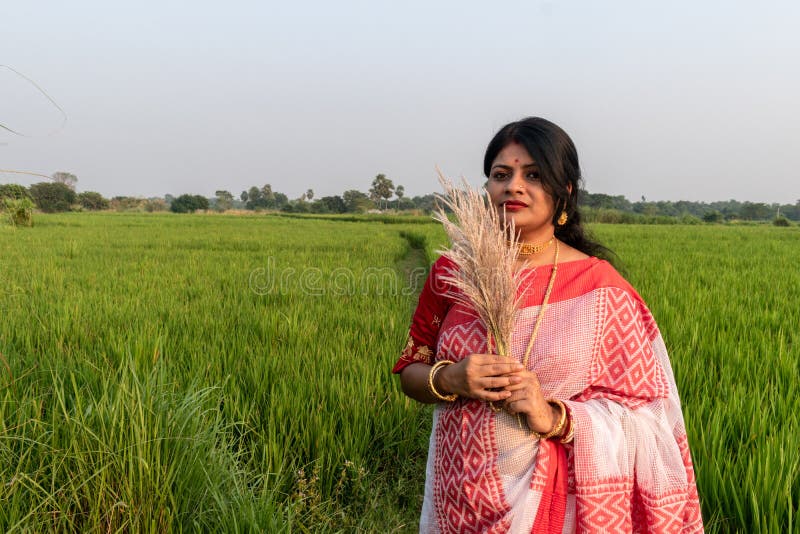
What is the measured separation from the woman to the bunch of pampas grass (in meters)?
0.07

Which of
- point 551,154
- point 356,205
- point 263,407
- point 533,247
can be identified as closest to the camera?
point 551,154

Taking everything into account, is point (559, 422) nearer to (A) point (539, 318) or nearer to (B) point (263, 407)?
(A) point (539, 318)

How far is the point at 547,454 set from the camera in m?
1.09

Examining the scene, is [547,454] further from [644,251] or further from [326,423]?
[644,251]

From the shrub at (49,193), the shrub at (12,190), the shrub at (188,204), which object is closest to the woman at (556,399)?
the shrub at (12,190)

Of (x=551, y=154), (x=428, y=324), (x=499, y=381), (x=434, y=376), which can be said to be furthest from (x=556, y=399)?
(x=551, y=154)

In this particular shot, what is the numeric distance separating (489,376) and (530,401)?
0.30ft

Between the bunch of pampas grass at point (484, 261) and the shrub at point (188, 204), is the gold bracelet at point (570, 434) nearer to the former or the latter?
the bunch of pampas grass at point (484, 261)

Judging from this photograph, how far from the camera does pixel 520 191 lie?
116 centimetres

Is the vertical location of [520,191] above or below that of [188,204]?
above

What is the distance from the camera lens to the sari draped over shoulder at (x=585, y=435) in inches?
42.2

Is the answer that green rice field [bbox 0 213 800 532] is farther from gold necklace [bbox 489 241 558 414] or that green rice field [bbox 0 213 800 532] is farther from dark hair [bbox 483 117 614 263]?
dark hair [bbox 483 117 614 263]

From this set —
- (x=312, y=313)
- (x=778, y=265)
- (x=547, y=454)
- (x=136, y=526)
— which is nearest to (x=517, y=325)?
(x=547, y=454)

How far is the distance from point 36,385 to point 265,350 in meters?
1.19
